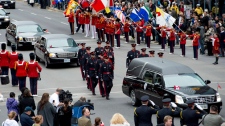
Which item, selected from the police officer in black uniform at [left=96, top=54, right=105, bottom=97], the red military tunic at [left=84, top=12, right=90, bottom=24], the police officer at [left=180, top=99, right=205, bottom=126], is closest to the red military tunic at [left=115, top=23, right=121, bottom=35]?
the red military tunic at [left=84, top=12, right=90, bottom=24]

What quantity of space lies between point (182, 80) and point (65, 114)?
6.76m

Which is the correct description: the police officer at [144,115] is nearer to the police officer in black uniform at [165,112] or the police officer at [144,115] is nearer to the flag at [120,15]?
the police officer in black uniform at [165,112]

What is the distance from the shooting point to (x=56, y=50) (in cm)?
3506

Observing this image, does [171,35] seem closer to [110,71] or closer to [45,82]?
[45,82]

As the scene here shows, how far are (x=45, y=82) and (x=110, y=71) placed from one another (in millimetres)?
4983

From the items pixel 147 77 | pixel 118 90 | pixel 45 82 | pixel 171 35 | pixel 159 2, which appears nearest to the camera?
pixel 147 77

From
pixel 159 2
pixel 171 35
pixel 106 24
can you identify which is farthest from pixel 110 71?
pixel 159 2

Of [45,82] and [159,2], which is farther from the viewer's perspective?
[159,2]

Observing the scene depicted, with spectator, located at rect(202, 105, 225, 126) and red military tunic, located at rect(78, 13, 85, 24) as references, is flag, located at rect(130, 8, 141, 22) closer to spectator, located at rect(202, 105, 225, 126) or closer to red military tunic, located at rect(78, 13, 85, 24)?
red military tunic, located at rect(78, 13, 85, 24)

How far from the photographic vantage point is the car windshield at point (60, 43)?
35.8 m

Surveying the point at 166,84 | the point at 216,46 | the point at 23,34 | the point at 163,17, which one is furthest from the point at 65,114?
the point at 23,34

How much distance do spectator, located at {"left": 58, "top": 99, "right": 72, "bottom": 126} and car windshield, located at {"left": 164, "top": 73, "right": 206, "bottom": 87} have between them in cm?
607

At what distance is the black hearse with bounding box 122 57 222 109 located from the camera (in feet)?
77.2

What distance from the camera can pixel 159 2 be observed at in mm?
52250
